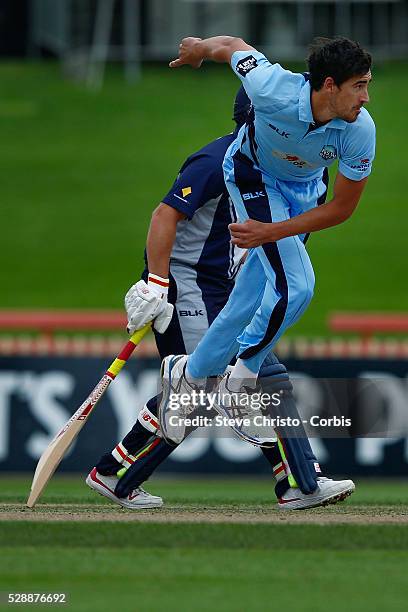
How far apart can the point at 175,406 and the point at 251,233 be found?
1.05 meters

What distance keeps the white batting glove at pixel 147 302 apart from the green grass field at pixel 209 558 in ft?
3.09

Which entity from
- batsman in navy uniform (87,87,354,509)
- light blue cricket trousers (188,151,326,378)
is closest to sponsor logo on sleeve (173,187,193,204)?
batsman in navy uniform (87,87,354,509)

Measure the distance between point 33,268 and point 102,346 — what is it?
9130 millimetres

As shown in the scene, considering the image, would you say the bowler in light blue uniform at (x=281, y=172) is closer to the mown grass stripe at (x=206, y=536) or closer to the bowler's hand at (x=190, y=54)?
the bowler's hand at (x=190, y=54)

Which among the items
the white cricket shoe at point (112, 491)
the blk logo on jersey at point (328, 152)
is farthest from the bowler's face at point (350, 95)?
the white cricket shoe at point (112, 491)

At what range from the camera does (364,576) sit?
5.14 meters

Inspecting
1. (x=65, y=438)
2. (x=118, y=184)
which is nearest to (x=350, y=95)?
(x=65, y=438)

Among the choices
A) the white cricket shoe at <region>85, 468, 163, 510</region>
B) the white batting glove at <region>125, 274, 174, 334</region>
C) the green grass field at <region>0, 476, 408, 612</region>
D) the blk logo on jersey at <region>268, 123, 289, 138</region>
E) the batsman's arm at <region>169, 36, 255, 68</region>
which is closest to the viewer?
the green grass field at <region>0, 476, 408, 612</region>

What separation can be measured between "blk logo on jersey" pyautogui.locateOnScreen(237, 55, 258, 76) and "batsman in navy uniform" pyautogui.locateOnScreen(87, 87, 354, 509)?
1.26 feet

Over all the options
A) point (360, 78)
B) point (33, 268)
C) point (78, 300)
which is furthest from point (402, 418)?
point (33, 268)

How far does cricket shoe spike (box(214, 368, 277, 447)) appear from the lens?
701cm

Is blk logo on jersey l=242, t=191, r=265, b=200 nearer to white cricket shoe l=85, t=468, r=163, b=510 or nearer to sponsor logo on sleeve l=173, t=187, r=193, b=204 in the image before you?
sponsor logo on sleeve l=173, t=187, r=193, b=204

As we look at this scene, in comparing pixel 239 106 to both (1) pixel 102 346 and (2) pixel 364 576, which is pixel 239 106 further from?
(1) pixel 102 346

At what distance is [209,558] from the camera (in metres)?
5.39
